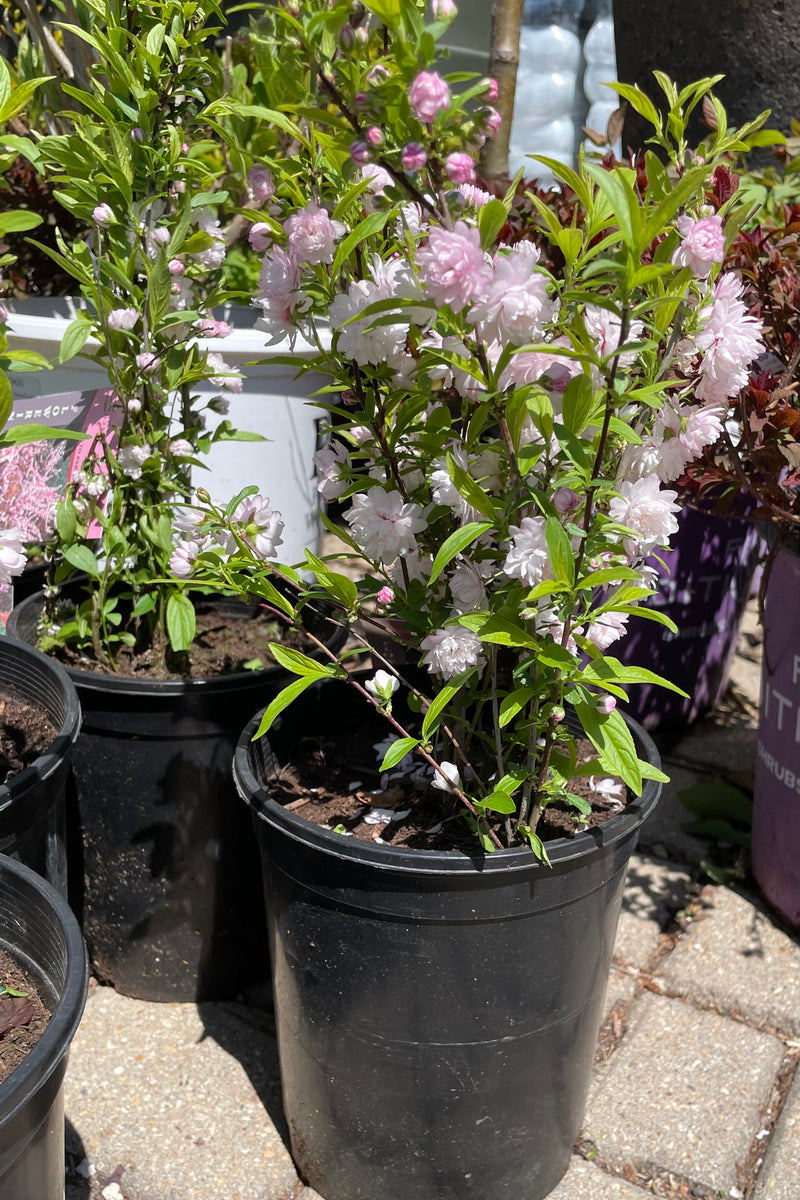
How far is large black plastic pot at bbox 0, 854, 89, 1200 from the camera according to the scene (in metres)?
0.95

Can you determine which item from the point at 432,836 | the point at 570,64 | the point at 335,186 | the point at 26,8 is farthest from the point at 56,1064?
the point at 570,64

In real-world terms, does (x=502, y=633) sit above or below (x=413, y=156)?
below

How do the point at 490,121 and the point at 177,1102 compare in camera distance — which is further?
the point at 177,1102

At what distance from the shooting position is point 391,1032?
1.39m

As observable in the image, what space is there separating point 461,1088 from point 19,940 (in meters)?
0.60

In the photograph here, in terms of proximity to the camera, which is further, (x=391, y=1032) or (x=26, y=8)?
(x=26, y=8)

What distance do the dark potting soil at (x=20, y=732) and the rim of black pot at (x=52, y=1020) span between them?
35 cm

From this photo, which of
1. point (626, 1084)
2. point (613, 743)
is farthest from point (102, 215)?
point (626, 1084)

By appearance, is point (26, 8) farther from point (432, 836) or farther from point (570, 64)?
point (570, 64)

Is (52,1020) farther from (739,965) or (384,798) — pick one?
(739,965)

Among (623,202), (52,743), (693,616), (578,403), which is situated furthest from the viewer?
(693,616)

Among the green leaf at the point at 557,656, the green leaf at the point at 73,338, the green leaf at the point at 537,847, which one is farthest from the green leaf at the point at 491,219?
the green leaf at the point at 73,338

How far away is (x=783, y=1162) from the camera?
1.62 m

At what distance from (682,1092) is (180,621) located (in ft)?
3.76
